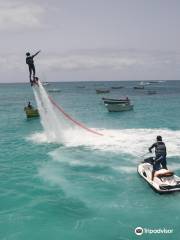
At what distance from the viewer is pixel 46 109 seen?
82.7ft

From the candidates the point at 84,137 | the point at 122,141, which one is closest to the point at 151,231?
the point at 122,141

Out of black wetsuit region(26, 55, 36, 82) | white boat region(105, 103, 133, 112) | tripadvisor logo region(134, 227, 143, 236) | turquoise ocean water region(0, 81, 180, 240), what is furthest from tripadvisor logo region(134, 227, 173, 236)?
white boat region(105, 103, 133, 112)

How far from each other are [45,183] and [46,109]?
801 centimetres

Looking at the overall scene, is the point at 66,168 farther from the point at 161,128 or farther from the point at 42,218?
the point at 161,128

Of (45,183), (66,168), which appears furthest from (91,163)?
(45,183)

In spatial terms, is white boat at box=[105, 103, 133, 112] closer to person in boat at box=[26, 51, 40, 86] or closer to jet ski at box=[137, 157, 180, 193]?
person in boat at box=[26, 51, 40, 86]

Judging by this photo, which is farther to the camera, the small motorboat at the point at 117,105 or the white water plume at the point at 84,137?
the small motorboat at the point at 117,105

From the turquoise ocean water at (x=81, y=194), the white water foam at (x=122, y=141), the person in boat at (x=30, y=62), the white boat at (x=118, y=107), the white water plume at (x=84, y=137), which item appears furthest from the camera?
the white boat at (x=118, y=107)

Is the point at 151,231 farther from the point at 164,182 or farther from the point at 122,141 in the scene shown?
the point at 122,141

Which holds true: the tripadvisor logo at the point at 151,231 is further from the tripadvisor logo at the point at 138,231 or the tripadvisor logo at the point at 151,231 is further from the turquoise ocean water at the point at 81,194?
the turquoise ocean water at the point at 81,194

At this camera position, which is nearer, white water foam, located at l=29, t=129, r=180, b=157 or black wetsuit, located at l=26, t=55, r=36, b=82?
black wetsuit, located at l=26, t=55, r=36, b=82

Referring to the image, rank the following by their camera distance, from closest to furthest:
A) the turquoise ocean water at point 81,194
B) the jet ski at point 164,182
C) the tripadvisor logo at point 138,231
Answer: the tripadvisor logo at point 138,231
the turquoise ocean water at point 81,194
the jet ski at point 164,182

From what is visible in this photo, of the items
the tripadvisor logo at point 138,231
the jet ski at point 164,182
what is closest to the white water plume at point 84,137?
the jet ski at point 164,182

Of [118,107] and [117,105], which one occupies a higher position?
[117,105]
